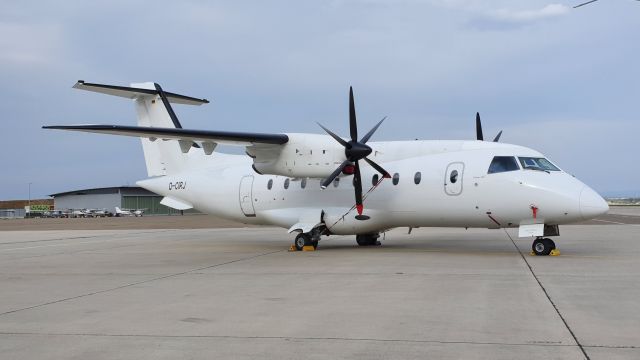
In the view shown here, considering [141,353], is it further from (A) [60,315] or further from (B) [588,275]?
(B) [588,275]

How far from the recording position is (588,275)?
1240 cm

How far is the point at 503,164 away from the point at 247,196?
9.29 metres

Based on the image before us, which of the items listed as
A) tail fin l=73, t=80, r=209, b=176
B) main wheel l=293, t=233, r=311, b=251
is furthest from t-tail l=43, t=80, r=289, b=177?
main wheel l=293, t=233, r=311, b=251

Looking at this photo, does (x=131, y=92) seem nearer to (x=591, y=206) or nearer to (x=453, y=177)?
(x=453, y=177)

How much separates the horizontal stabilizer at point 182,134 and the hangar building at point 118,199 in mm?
84949

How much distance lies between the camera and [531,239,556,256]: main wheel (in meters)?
16.6

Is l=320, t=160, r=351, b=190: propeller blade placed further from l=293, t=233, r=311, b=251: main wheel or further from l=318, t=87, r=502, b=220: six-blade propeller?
l=293, t=233, r=311, b=251: main wheel

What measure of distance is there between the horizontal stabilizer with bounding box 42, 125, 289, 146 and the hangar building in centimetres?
8495

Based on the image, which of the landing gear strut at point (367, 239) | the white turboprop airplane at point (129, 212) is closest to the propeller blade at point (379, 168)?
the landing gear strut at point (367, 239)

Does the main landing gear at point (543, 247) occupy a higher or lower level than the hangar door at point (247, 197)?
lower

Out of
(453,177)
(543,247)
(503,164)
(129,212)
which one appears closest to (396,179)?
(453,177)

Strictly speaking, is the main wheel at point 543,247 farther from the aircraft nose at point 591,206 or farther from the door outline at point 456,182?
the door outline at point 456,182

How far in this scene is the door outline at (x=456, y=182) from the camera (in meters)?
18.0

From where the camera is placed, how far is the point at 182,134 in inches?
703
